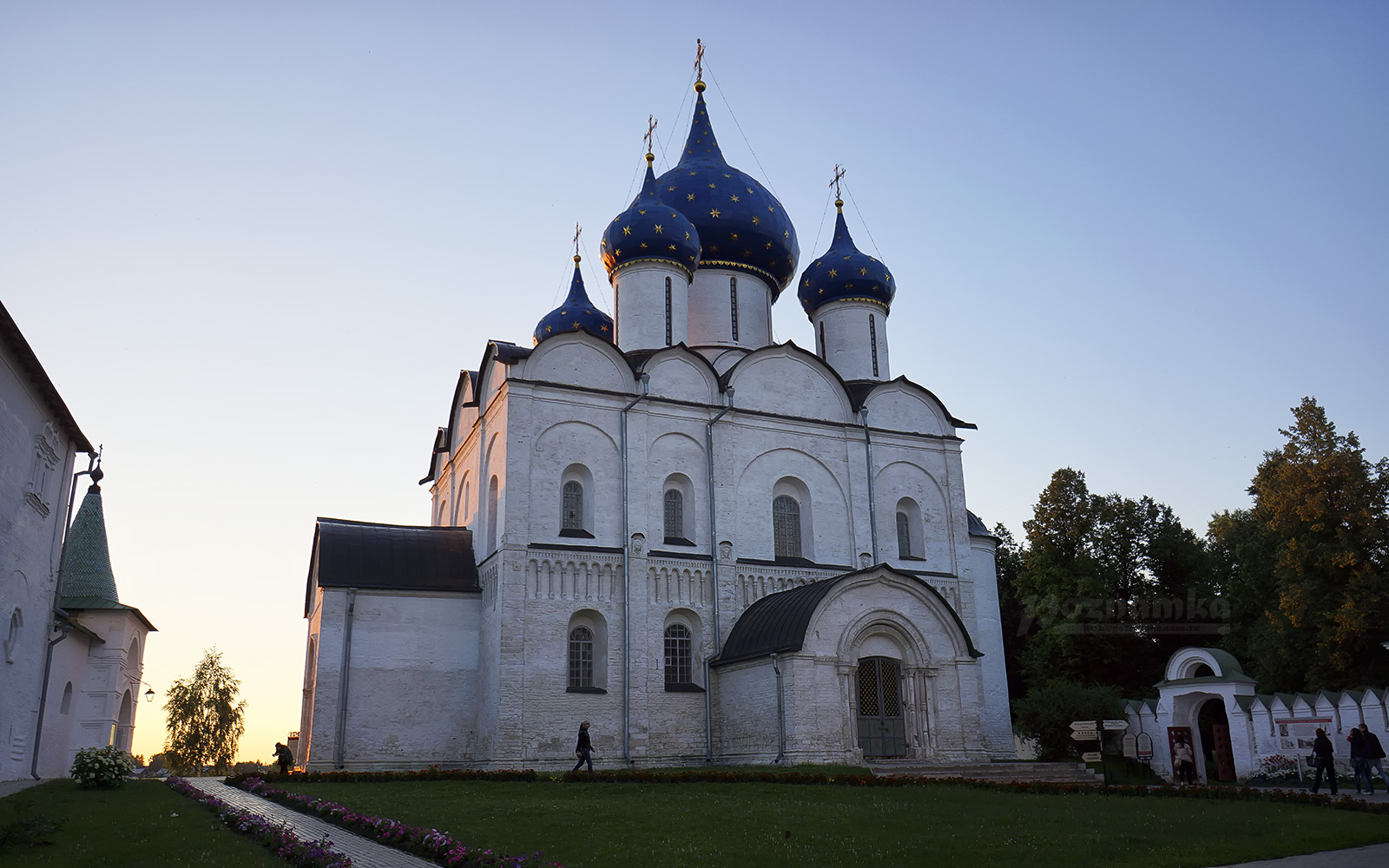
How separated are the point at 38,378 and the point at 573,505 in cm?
923

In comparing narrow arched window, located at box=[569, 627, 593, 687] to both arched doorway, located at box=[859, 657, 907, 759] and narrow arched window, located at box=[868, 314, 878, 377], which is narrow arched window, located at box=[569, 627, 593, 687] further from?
narrow arched window, located at box=[868, 314, 878, 377]

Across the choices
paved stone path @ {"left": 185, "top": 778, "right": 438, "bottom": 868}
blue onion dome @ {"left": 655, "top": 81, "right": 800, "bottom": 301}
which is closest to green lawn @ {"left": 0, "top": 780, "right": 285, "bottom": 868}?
paved stone path @ {"left": 185, "top": 778, "right": 438, "bottom": 868}

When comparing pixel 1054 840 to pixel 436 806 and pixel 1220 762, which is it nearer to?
pixel 436 806

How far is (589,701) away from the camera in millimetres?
18844

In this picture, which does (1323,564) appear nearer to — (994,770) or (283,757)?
(994,770)

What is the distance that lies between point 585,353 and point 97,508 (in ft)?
36.8

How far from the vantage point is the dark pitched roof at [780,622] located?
18125mm

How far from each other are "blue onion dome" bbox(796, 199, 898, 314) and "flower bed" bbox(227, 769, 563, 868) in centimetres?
1735

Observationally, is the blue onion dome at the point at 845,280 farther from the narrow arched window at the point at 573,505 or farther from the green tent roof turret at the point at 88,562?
the green tent roof turret at the point at 88,562

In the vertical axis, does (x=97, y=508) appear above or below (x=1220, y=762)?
above

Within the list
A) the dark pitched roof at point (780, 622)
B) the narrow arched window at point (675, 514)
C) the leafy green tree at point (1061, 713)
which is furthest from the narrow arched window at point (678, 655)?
the leafy green tree at point (1061, 713)

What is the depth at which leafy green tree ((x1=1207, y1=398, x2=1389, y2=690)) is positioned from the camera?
2212cm

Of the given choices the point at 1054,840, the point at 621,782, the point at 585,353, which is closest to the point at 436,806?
the point at 621,782

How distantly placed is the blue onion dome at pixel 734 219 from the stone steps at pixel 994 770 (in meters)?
12.7
